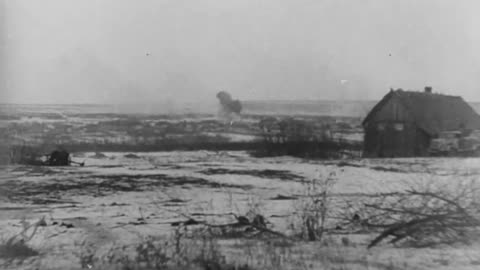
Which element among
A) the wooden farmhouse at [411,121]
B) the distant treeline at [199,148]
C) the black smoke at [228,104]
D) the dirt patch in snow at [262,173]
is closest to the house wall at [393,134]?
the wooden farmhouse at [411,121]

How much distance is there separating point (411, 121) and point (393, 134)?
0.22 metres

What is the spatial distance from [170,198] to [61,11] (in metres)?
A: 1.95

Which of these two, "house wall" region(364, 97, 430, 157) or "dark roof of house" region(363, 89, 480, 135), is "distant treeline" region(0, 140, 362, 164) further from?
"dark roof of house" region(363, 89, 480, 135)

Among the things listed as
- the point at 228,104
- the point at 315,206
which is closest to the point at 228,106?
the point at 228,104

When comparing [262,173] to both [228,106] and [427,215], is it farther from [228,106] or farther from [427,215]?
[427,215]

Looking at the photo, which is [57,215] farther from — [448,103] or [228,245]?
[448,103]

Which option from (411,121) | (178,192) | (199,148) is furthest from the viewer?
(411,121)

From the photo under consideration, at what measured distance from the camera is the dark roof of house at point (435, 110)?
3.81 meters

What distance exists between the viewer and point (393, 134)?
383cm

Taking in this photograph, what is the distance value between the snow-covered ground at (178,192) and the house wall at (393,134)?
95mm

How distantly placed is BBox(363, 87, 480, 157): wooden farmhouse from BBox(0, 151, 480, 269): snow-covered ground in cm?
14

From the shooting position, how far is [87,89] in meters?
3.88

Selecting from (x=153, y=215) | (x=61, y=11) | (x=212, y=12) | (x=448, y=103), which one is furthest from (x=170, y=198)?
(x=448, y=103)

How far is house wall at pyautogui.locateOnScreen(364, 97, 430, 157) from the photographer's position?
380 centimetres
